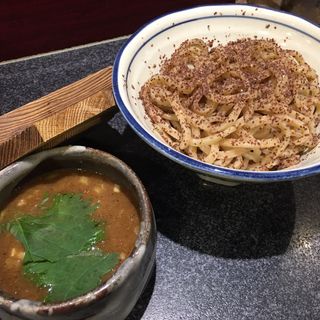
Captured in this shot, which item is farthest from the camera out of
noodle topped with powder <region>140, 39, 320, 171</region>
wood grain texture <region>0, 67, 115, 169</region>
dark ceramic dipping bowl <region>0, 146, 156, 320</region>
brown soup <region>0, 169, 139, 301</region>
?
noodle topped with powder <region>140, 39, 320, 171</region>

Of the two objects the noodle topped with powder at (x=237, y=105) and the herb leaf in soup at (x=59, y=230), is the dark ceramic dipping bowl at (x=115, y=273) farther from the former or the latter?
the noodle topped with powder at (x=237, y=105)

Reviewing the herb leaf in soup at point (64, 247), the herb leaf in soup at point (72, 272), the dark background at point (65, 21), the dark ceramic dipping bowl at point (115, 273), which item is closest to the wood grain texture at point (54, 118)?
the dark ceramic dipping bowl at point (115, 273)

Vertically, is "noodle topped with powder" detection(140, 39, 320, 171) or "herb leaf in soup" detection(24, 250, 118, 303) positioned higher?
"noodle topped with powder" detection(140, 39, 320, 171)

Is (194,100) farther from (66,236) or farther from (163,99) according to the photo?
(66,236)

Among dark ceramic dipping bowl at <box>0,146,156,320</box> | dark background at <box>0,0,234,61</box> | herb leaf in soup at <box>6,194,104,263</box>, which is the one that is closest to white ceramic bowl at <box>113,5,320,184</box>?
dark ceramic dipping bowl at <box>0,146,156,320</box>

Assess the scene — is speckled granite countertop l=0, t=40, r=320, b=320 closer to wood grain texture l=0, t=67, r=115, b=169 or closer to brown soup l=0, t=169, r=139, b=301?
wood grain texture l=0, t=67, r=115, b=169

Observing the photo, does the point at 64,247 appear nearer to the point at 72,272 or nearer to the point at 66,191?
the point at 72,272

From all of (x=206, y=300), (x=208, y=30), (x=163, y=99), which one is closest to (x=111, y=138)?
(x=163, y=99)
